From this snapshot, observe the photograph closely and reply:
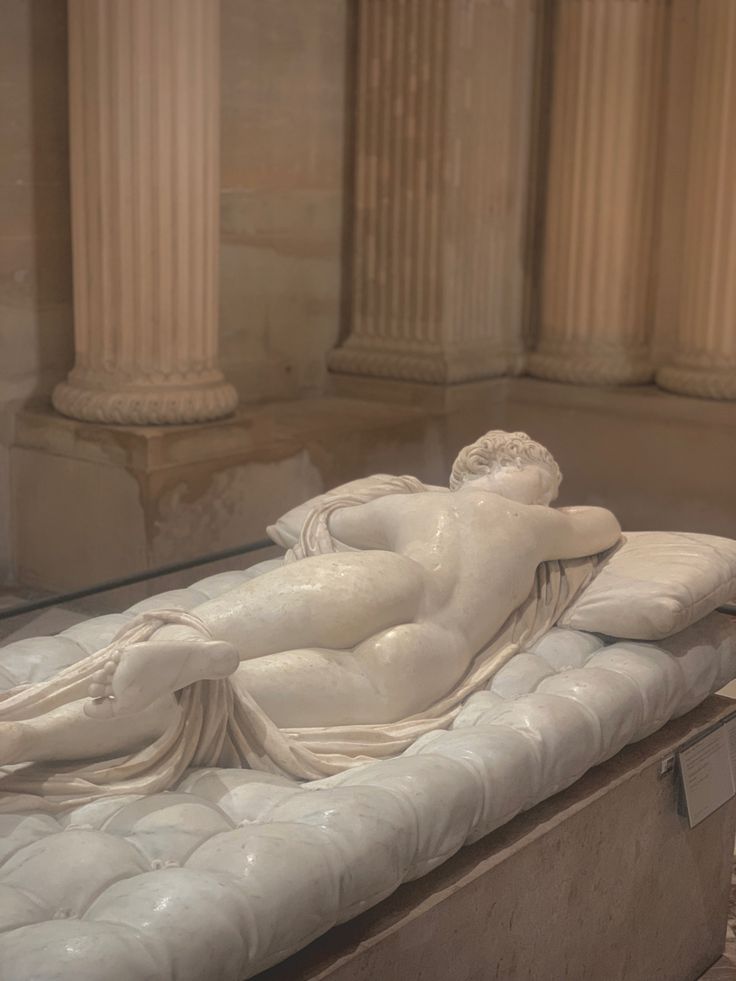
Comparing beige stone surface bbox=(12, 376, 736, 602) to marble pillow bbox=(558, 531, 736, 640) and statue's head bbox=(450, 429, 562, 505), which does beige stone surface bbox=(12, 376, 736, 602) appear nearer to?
statue's head bbox=(450, 429, 562, 505)

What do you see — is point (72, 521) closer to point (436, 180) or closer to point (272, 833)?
point (436, 180)

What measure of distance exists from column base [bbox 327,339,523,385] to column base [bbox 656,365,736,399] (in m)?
0.95

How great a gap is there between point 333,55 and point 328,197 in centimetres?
72

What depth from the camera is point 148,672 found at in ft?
8.69

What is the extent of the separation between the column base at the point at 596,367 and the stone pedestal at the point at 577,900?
3916mm

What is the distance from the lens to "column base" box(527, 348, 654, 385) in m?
7.30

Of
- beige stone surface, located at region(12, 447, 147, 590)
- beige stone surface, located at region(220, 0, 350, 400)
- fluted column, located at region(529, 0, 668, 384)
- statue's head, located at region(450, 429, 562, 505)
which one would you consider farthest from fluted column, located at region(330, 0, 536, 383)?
statue's head, located at region(450, 429, 562, 505)

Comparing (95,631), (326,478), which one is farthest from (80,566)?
(95,631)

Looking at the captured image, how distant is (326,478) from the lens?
6445 mm

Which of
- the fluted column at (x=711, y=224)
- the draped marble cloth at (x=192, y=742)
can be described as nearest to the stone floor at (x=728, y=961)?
the draped marble cloth at (x=192, y=742)

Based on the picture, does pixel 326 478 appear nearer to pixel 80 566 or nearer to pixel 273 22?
pixel 80 566

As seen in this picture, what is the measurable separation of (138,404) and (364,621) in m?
2.82

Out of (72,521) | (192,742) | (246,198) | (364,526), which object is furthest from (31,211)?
(192,742)

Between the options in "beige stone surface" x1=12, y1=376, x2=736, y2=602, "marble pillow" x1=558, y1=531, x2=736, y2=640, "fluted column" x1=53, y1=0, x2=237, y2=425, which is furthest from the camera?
"beige stone surface" x1=12, y1=376, x2=736, y2=602
